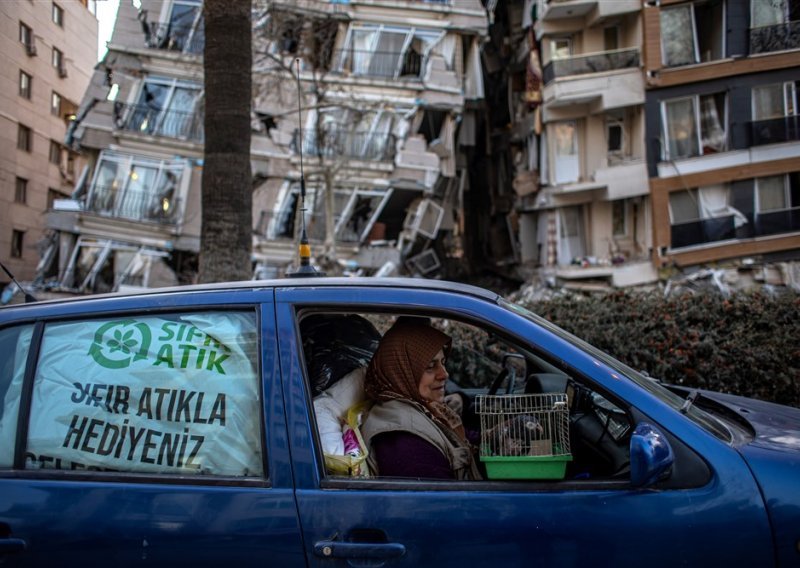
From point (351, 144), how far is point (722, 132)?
13559 millimetres

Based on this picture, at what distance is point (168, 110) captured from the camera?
24.4 m

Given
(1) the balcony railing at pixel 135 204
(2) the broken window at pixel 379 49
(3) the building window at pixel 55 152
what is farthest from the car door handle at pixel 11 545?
(2) the broken window at pixel 379 49

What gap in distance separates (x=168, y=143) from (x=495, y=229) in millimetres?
17189

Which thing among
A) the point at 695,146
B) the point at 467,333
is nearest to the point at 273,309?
the point at 467,333

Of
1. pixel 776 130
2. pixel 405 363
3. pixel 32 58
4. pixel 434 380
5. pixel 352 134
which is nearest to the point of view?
pixel 405 363

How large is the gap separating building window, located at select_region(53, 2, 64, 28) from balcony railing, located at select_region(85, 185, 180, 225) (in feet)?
58.8

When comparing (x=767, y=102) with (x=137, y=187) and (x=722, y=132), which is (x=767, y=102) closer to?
(x=722, y=132)

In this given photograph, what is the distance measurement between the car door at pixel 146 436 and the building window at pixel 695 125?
78.0 ft

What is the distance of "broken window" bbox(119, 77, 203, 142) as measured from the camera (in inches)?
958

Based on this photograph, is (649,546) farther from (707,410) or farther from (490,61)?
(490,61)

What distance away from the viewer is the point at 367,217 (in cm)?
2662

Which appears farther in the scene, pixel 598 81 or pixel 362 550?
pixel 598 81

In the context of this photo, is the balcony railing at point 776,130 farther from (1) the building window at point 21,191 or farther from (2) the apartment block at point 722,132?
(1) the building window at point 21,191

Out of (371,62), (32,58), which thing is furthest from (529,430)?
(371,62)
